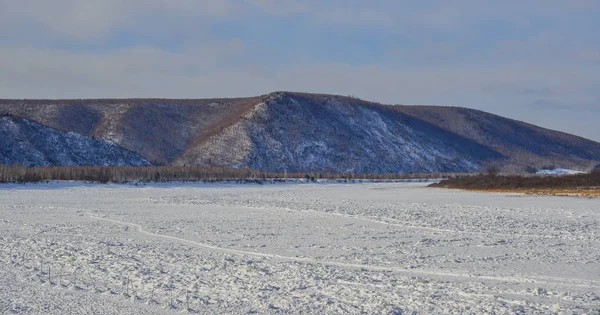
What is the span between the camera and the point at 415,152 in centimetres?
10706

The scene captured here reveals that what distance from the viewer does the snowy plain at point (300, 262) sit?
11.2 meters

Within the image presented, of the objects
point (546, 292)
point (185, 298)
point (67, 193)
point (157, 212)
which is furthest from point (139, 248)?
point (67, 193)

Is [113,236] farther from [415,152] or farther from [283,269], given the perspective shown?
[415,152]

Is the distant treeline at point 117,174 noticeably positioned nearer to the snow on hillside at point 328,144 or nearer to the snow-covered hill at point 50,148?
the snow-covered hill at point 50,148

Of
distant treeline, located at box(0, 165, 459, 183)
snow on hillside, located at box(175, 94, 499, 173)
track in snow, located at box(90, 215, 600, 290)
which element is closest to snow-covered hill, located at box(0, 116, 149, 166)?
snow on hillside, located at box(175, 94, 499, 173)

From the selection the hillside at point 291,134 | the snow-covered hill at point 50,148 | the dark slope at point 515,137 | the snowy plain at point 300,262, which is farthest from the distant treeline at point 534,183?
the dark slope at point 515,137

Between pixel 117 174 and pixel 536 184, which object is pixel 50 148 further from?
pixel 536 184

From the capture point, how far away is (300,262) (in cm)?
1548

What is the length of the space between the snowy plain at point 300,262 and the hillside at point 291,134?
67.9 meters

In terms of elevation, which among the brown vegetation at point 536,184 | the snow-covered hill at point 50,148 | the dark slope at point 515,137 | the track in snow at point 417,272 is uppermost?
the dark slope at point 515,137

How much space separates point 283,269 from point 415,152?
310ft

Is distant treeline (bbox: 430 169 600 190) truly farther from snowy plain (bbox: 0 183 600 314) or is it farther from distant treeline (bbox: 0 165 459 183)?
snowy plain (bbox: 0 183 600 314)

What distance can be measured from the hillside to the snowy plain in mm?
67871

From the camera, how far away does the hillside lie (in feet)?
323
